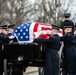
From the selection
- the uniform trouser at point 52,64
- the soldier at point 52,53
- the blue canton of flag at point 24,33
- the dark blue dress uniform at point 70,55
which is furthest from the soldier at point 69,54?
the blue canton of flag at point 24,33

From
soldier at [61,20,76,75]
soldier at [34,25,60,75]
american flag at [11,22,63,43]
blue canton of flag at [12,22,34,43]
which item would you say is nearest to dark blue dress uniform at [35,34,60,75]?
soldier at [34,25,60,75]

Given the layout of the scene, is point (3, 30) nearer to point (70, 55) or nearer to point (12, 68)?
point (12, 68)

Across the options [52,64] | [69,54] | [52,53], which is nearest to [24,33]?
[52,53]

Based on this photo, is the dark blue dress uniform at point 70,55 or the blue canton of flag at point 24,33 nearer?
the blue canton of flag at point 24,33

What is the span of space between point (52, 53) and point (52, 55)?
0.19 feet

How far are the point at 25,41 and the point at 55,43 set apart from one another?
0.82 metres

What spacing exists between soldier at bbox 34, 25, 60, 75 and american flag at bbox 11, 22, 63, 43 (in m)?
0.21

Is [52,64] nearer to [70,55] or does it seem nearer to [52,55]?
[52,55]

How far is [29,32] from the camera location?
9609 millimetres

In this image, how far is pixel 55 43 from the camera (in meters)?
9.74

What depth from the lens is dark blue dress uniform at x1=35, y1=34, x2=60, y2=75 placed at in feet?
31.4

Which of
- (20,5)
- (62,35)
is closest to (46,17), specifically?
(20,5)

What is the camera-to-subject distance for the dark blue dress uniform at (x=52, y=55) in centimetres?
957

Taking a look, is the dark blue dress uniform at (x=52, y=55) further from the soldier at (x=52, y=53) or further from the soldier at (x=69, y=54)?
the soldier at (x=69, y=54)
